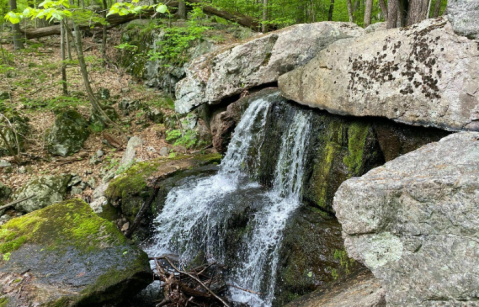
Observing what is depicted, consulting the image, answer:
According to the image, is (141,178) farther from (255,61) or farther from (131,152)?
(255,61)

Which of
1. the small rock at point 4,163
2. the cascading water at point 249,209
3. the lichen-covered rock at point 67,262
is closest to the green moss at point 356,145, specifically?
the cascading water at point 249,209

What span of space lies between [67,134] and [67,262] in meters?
7.30

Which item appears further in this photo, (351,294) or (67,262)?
(67,262)

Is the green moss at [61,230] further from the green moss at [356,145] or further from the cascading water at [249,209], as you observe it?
the green moss at [356,145]

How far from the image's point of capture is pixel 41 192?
805 centimetres

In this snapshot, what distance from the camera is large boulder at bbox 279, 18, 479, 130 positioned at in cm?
325

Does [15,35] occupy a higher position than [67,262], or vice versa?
[15,35]

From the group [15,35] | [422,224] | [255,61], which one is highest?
[15,35]

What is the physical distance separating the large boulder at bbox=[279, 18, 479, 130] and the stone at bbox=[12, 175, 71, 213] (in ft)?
25.1

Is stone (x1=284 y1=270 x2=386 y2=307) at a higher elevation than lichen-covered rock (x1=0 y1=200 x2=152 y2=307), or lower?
higher

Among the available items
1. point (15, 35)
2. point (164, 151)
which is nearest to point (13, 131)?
point (164, 151)

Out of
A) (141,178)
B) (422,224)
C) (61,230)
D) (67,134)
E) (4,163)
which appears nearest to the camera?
(422,224)

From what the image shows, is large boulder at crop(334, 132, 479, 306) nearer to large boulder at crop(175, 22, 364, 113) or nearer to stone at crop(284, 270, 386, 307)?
stone at crop(284, 270, 386, 307)

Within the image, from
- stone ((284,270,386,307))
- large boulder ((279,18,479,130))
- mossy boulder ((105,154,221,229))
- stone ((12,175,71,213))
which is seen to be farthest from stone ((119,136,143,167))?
stone ((284,270,386,307))
